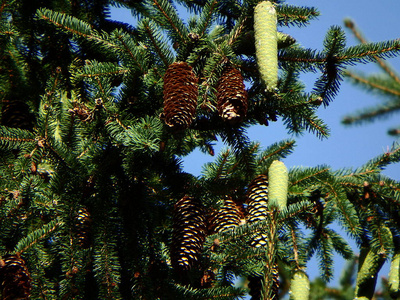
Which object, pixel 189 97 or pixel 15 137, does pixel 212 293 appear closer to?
pixel 189 97

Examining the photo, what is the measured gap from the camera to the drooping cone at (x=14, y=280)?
2213mm

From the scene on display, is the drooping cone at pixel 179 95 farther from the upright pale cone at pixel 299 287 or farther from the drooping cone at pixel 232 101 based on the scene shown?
the upright pale cone at pixel 299 287

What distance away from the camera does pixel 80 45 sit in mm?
3648

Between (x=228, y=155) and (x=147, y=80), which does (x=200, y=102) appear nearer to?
(x=147, y=80)

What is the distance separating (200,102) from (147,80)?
28 centimetres

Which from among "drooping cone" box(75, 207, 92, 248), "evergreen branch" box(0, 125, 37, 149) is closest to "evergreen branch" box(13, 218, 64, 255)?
"drooping cone" box(75, 207, 92, 248)

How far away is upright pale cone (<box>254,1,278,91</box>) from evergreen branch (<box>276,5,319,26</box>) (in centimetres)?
16

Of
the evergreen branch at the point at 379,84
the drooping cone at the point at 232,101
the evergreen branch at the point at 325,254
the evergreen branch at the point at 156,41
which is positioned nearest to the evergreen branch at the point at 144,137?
the drooping cone at the point at 232,101

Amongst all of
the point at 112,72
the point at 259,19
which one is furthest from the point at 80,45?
the point at 259,19

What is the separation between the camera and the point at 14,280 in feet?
7.29

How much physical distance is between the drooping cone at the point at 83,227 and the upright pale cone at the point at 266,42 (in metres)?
1.06

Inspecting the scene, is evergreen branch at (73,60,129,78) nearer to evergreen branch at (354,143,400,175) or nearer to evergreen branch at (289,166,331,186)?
evergreen branch at (289,166,331,186)

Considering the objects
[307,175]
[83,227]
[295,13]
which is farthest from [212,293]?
[295,13]

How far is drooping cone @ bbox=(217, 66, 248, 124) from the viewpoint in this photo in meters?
2.23
